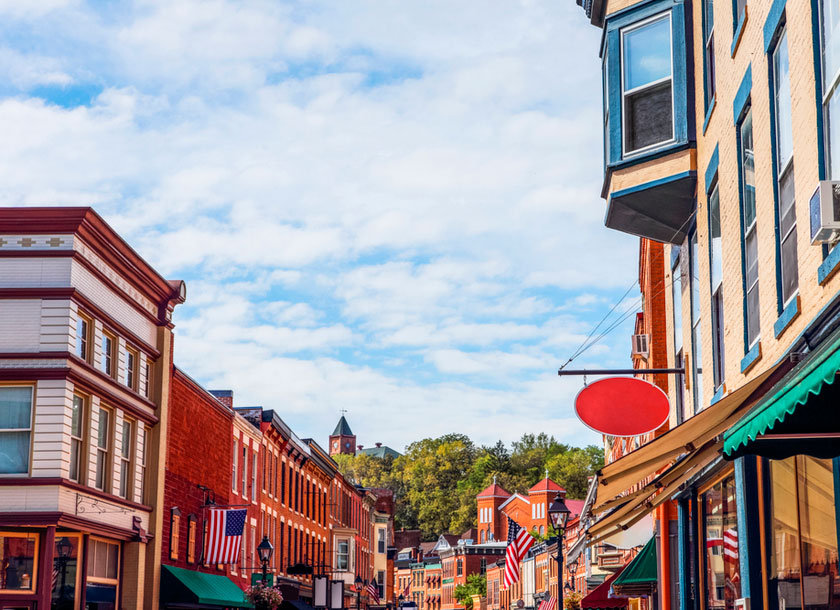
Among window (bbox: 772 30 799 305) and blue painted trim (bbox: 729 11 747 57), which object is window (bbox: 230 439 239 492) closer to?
blue painted trim (bbox: 729 11 747 57)

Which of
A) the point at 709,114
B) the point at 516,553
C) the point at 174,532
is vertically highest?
the point at 709,114

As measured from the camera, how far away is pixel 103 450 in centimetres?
2438

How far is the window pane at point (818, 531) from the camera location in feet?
28.0

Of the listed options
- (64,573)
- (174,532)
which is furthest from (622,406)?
(174,532)

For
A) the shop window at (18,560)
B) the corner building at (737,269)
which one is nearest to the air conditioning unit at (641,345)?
the corner building at (737,269)

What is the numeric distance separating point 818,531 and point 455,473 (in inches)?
7254

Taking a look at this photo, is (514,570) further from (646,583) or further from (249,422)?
(646,583)

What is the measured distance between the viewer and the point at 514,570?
143 ft

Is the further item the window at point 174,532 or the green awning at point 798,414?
the window at point 174,532

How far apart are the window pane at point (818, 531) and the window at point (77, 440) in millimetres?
16715

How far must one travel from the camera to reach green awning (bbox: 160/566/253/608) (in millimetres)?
27609

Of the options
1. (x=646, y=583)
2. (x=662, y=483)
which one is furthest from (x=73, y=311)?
(x=662, y=483)

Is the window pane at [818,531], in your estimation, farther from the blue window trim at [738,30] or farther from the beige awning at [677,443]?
the blue window trim at [738,30]

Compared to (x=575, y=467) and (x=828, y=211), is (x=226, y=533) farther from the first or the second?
(x=575, y=467)
